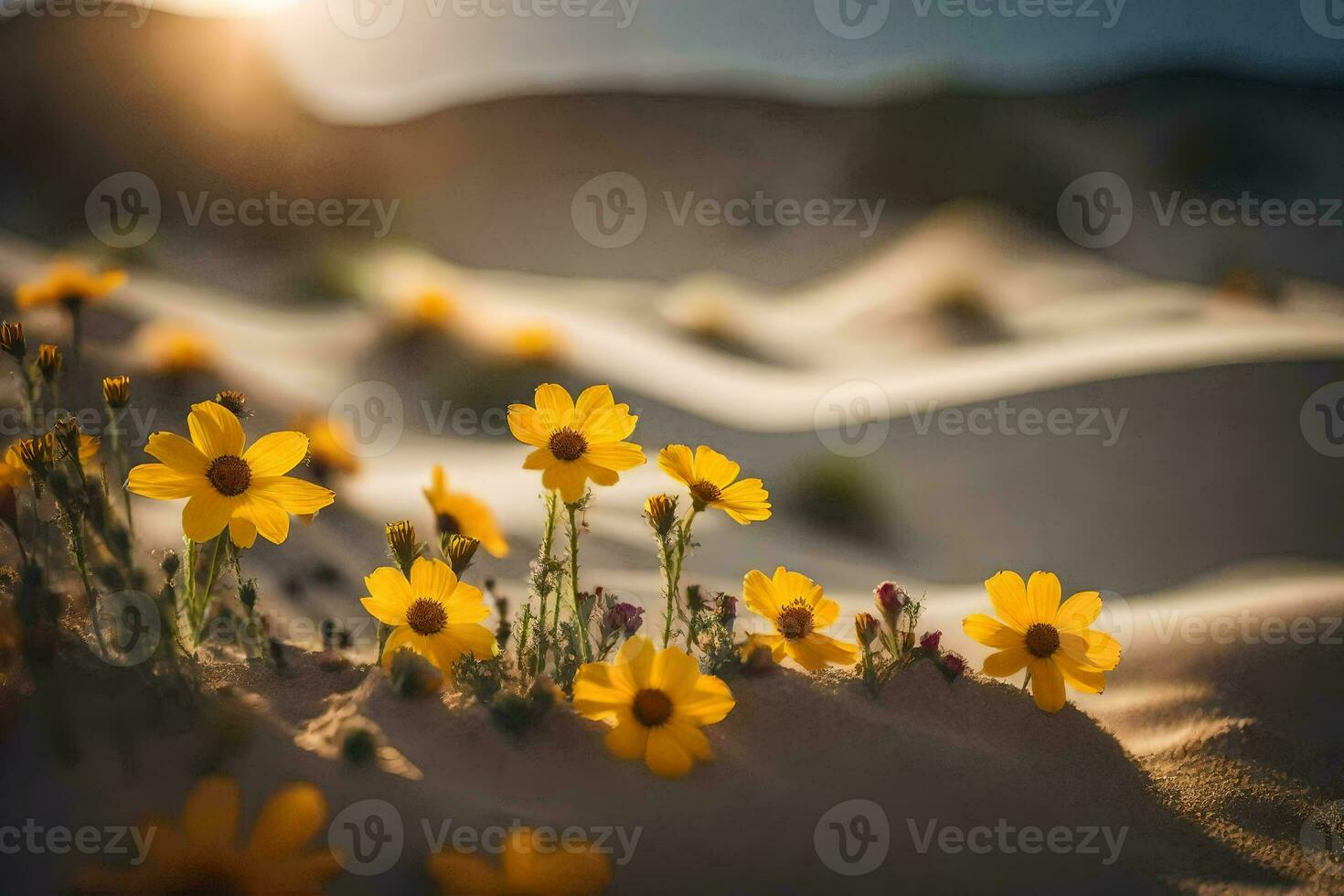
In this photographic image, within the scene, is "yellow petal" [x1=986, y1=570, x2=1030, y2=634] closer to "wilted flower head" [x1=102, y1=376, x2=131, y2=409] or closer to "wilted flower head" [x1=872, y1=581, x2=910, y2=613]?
"wilted flower head" [x1=872, y1=581, x2=910, y2=613]

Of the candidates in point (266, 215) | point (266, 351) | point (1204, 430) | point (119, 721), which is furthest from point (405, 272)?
point (119, 721)

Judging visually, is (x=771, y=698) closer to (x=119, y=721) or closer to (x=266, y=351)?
(x=119, y=721)

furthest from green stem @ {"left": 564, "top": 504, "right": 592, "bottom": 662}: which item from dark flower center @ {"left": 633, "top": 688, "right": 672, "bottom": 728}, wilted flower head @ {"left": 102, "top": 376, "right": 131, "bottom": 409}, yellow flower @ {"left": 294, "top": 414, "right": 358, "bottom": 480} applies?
yellow flower @ {"left": 294, "top": 414, "right": 358, "bottom": 480}

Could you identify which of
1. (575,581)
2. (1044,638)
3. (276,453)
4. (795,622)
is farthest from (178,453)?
(1044,638)

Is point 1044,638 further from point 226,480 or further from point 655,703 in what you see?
point 226,480

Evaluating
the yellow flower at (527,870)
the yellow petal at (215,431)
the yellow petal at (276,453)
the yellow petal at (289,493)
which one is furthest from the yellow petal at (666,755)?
the yellow petal at (215,431)

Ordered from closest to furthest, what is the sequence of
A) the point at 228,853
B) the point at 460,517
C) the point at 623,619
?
the point at 228,853 → the point at 623,619 → the point at 460,517
